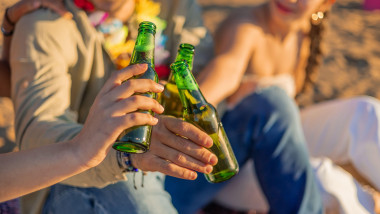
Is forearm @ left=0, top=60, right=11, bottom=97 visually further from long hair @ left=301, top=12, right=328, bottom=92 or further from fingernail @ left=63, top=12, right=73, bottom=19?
long hair @ left=301, top=12, right=328, bottom=92

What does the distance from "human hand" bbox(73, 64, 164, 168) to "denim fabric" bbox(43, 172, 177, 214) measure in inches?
15.4

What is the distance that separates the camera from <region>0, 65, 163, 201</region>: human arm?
90cm

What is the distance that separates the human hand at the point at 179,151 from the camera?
3.39ft

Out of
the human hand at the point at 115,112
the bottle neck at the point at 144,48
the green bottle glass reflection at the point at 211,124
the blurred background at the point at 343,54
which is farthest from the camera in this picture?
the blurred background at the point at 343,54

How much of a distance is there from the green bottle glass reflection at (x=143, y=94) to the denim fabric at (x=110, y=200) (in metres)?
0.38

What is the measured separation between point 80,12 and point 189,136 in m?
0.77

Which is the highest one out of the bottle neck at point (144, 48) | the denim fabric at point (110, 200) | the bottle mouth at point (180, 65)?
the bottle neck at point (144, 48)

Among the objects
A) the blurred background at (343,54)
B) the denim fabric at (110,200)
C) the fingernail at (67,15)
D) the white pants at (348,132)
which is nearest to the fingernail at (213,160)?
the denim fabric at (110,200)

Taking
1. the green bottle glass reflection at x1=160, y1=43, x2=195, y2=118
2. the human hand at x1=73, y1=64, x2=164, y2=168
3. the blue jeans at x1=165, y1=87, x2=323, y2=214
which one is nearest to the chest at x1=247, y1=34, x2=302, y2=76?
the blue jeans at x1=165, y1=87, x2=323, y2=214

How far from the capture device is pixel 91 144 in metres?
0.93

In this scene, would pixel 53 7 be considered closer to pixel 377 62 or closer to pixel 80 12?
pixel 80 12

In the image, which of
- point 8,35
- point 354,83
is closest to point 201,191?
point 8,35

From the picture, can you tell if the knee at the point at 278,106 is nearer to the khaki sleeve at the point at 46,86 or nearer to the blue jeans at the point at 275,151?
the blue jeans at the point at 275,151

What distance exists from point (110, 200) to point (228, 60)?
2.95 feet
